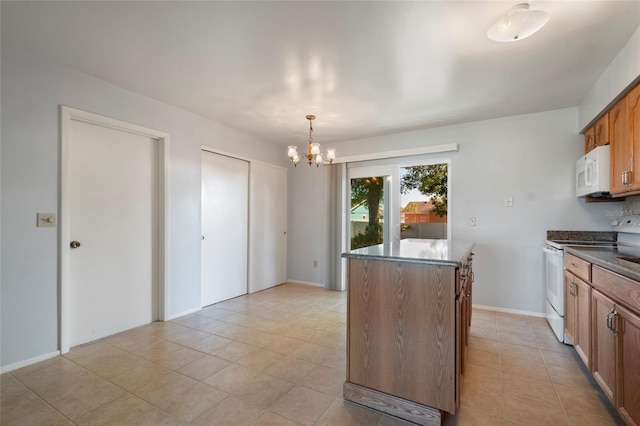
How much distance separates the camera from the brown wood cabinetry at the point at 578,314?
2129mm

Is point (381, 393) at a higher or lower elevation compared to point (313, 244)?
lower

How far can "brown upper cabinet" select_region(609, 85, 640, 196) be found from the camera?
85.1 inches

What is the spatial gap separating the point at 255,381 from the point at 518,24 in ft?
9.61

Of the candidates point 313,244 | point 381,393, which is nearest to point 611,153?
point 381,393

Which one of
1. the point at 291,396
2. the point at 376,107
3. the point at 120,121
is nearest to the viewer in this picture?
the point at 291,396

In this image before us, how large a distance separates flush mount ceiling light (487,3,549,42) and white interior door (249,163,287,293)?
353 centimetres

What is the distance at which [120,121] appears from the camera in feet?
9.66

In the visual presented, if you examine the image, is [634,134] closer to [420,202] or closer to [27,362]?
[420,202]

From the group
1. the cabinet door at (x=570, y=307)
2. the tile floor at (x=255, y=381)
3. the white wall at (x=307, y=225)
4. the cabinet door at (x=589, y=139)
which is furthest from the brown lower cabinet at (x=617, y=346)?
the white wall at (x=307, y=225)

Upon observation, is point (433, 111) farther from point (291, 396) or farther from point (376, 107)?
point (291, 396)

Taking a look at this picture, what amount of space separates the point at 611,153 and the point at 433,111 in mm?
1660

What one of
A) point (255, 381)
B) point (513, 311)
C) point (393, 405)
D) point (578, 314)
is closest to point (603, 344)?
point (578, 314)

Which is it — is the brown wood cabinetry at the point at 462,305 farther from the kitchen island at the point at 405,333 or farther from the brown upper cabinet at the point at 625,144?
the brown upper cabinet at the point at 625,144

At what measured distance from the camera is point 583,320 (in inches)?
87.8
